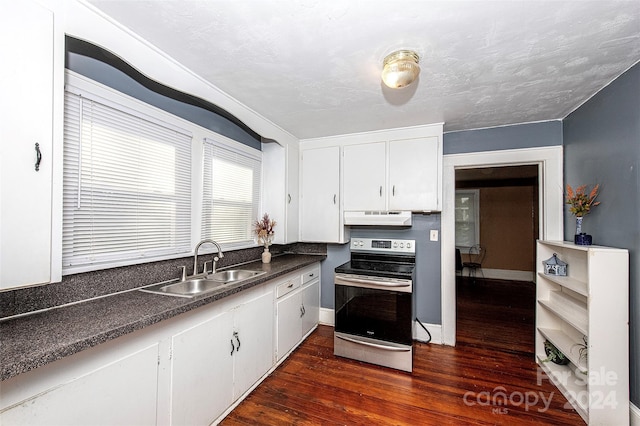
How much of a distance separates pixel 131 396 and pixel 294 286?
1648 millimetres

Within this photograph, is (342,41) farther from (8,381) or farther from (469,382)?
(469,382)

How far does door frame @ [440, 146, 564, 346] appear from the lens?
2658 millimetres

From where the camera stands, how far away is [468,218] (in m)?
6.36

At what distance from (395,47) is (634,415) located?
8.91ft

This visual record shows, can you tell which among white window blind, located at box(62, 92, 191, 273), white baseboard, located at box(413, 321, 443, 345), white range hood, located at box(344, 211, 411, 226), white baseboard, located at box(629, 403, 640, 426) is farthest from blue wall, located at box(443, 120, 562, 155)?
white window blind, located at box(62, 92, 191, 273)

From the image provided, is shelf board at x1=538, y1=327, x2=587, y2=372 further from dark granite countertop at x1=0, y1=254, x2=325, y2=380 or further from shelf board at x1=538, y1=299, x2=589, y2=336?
dark granite countertop at x1=0, y1=254, x2=325, y2=380

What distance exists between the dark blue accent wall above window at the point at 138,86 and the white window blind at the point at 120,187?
0.15 meters

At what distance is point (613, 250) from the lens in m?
1.81

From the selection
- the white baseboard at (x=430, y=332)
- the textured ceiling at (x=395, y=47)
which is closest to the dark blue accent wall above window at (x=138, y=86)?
the textured ceiling at (x=395, y=47)

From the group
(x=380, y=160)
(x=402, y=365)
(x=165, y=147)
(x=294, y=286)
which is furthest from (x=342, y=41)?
(x=402, y=365)

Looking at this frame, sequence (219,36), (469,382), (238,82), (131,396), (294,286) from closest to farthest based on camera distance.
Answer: (131,396) < (219,36) < (238,82) < (469,382) < (294,286)

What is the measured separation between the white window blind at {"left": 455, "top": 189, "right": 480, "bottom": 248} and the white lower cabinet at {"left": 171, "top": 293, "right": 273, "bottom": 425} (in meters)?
5.55

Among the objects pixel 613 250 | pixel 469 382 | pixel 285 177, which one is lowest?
pixel 469 382

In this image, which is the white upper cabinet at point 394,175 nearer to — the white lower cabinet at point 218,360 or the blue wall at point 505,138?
the blue wall at point 505,138
